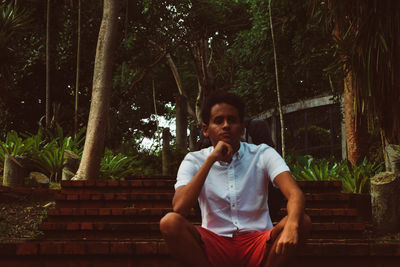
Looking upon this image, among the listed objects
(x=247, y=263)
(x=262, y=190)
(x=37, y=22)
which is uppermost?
(x=37, y=22)

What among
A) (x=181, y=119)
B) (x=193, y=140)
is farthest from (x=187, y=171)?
(x=181, y=119)

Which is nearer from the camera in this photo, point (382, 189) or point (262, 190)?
point (262, 190)

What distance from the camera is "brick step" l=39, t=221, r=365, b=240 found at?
4.81m

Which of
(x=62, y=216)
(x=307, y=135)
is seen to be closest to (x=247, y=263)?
(x=62, y=216)

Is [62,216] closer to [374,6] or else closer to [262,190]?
[262,190]

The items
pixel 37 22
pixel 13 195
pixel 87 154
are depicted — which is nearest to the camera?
pixel 13 195

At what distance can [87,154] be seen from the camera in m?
7.02

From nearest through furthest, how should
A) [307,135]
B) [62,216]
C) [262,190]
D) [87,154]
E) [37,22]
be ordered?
[262,190], [62,216], [87,154], [37,22], [307,135]

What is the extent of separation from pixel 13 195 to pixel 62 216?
1.53 m

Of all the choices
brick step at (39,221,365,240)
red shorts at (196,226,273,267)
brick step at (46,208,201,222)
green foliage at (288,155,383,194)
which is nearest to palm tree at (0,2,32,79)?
brick step at (46,208,201,222)

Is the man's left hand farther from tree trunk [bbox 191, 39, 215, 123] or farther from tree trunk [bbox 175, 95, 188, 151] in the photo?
tree trunk [bbox 191, 39, 215, 123]

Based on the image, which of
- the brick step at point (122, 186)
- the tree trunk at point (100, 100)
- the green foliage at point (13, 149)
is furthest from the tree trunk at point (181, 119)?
the brick step at point (122, 186)

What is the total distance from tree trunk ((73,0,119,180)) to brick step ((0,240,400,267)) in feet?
11.8

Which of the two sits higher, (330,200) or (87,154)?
(87,154)
